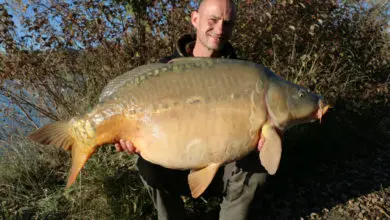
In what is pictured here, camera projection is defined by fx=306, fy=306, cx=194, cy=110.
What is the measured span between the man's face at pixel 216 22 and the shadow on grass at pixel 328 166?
111cm

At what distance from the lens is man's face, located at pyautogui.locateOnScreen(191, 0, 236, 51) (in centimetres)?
210

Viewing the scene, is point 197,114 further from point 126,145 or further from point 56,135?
point 56,135

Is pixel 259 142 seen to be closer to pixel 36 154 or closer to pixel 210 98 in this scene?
pixel 210 98

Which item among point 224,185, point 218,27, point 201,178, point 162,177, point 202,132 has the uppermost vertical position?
point 218,27

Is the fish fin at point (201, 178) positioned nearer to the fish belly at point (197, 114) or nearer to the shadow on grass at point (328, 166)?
the fish belly at point (197, 114)

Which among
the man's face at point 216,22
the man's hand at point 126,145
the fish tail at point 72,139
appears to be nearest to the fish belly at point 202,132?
the man's hand at point 126,145

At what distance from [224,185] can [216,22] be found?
3.66 feet

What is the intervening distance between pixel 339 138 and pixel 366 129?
436 mm

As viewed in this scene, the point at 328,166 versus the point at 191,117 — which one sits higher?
the point at 191,117

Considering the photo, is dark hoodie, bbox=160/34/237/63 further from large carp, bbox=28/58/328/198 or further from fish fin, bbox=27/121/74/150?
fish fin, bbox=27/121/74/150

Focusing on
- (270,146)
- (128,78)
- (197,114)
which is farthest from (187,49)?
(270,146)

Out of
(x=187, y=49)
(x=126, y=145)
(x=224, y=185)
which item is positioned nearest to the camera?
(x=126, y=145)

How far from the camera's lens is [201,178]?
1.53m

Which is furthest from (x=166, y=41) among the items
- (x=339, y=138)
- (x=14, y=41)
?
(x=339, y=138)
